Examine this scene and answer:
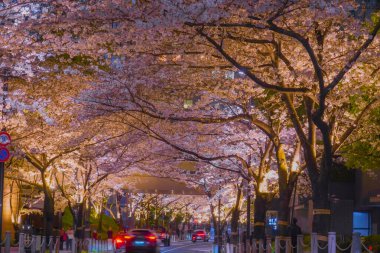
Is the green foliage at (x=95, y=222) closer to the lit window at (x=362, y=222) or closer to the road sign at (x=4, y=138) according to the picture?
the lit window at (x=362, y=222)

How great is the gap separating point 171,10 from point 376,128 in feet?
37.2

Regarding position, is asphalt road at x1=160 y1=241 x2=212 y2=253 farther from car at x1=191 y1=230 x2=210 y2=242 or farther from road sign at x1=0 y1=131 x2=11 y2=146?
road sign at x1=0 y1=131 x2=11 y2=146

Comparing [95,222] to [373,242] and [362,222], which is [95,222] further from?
[373,242]

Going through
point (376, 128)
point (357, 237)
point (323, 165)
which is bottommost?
point (357, 237)

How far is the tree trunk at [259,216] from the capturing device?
1014 inches

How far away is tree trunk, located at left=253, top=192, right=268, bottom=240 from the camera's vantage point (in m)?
25.8

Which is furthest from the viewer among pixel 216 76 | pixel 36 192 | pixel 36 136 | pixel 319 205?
pixel 36 192

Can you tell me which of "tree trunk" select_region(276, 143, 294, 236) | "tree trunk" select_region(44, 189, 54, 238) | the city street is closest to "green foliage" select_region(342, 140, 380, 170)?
the city street

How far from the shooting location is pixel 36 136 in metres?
26.1

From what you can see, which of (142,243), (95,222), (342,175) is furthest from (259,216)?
(95,222)

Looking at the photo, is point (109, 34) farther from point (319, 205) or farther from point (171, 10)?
point (319, 205)

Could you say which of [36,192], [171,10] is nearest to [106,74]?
[171,10]

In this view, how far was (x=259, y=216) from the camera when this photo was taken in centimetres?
2616

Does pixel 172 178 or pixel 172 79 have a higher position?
pixel 172 79
